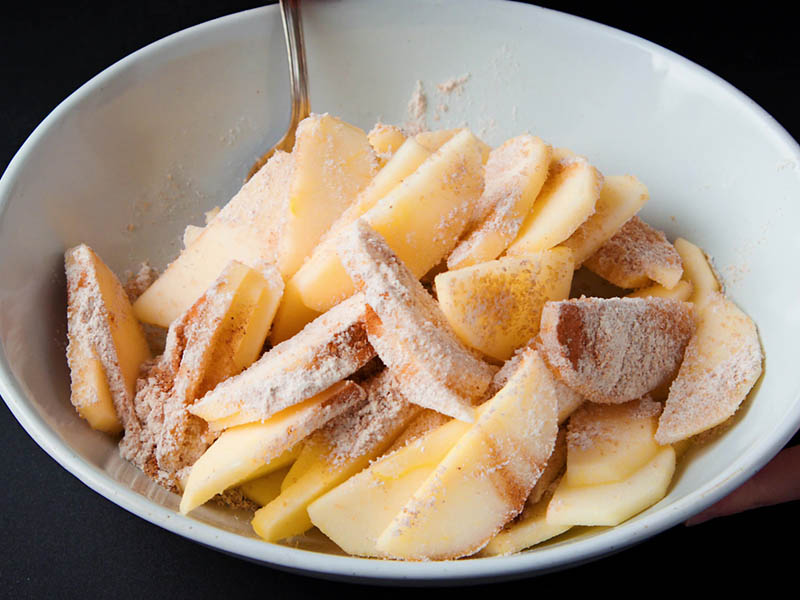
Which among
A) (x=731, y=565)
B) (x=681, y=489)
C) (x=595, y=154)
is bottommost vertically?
(x=731, y=565)

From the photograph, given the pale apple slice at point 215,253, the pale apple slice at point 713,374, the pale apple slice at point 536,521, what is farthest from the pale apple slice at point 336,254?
the pale apple slice at point 713,374

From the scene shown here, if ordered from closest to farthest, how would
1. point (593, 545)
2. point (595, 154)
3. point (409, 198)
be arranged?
point (593, 545), point (409, 198), point (595, 154)

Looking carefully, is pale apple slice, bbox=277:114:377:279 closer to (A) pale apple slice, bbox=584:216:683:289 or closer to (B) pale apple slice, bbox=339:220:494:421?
(B) pale apple slice, bbox=339:220:494:421

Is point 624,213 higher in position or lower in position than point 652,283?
higher

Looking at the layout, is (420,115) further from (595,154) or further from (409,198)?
(409,198)

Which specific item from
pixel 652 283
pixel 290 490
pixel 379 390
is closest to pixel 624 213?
pixel 652 283

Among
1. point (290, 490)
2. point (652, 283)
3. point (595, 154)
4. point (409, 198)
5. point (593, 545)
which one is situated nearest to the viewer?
point (593, 545)

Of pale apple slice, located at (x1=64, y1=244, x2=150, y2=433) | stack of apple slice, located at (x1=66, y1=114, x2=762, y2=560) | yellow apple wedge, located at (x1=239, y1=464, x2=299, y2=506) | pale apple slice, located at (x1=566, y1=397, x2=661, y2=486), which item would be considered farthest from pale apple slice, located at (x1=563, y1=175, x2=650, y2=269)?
pale apple slice, located at (x1=64, y1=244, x2=150, y2=433)

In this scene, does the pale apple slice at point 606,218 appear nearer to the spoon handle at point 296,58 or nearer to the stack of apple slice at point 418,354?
the stack of apple slice at point 418,354

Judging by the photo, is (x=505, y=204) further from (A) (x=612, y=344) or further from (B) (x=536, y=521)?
(B) (x=536, y=521)
